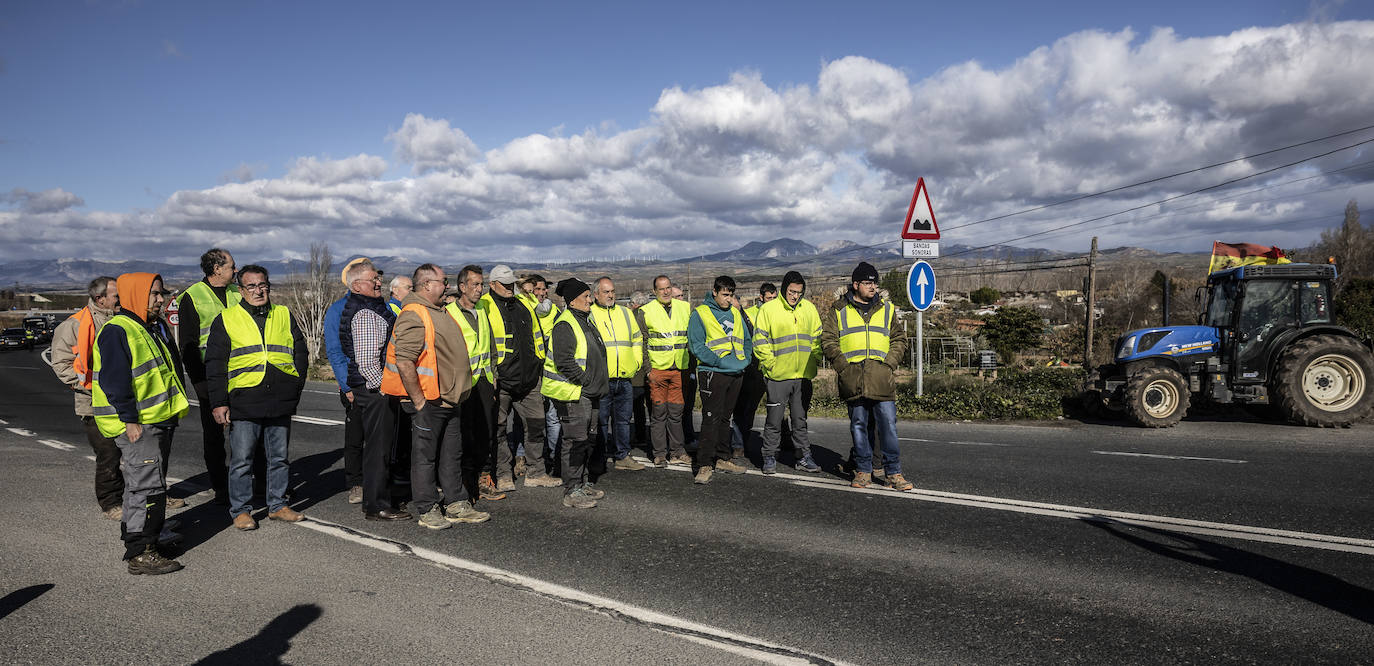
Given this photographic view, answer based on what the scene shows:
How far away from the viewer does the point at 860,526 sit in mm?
5898

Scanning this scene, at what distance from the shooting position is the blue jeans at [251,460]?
609cm

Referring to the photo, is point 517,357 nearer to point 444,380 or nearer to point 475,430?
point 475,430

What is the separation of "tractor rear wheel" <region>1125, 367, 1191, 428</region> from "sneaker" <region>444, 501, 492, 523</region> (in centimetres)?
876

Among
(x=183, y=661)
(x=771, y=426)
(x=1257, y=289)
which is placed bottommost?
(x=183, y=661)

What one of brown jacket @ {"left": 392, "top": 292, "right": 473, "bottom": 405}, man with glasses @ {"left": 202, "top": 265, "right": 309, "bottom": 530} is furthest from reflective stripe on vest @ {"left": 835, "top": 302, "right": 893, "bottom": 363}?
man with glasses @ {"left": 202, "top": 265, "right": 309, "bottom": 530}

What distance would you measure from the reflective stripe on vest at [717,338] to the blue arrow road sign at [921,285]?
18.7 feet

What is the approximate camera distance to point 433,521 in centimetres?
611

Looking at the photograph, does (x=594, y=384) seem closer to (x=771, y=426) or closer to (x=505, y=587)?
(x=771, y=426)

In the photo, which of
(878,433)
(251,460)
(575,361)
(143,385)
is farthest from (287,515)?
(878,433)

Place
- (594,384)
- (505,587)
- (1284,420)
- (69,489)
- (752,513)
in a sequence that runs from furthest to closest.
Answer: (1284,420) < (69,489) < (594,384) < (752,513) < (505,587)

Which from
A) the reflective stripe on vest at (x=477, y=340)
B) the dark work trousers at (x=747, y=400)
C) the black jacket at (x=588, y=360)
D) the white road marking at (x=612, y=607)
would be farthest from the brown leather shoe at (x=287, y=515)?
the dark work trousers at (x=747, y=400)

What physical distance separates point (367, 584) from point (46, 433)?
1069 cm

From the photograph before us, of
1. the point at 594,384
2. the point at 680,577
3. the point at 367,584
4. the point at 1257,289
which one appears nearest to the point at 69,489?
the point at 367,584

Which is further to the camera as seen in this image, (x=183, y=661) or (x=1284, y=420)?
(x=1284, y=420)
